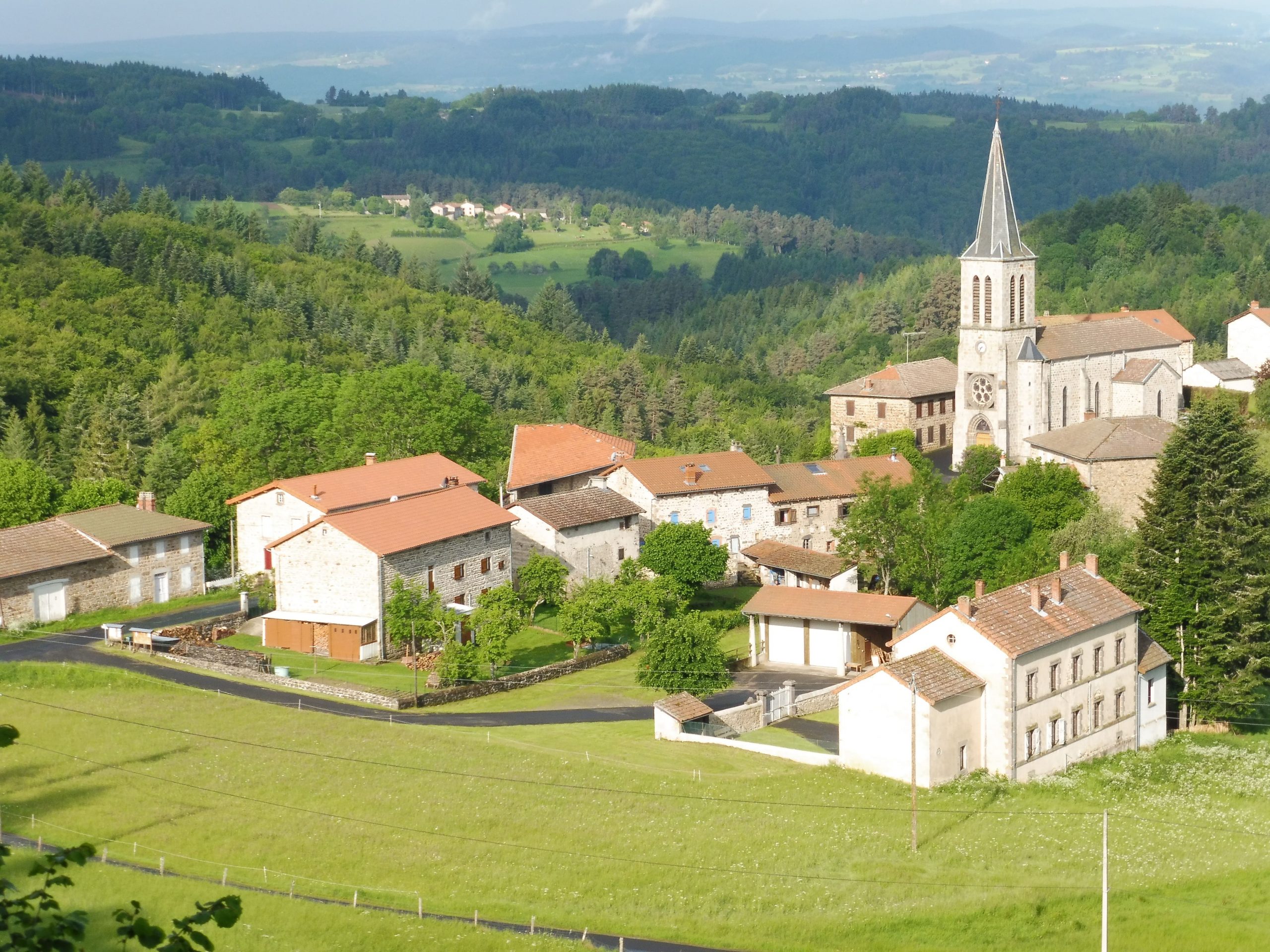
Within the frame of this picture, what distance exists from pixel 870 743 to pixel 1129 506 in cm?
2793

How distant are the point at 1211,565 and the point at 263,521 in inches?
1250

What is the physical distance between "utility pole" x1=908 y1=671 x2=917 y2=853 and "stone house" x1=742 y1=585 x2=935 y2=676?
11098 mm

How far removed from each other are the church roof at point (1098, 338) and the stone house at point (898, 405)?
17.1 ft

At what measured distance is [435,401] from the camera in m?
72.2

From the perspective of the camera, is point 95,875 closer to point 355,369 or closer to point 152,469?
point 152,469

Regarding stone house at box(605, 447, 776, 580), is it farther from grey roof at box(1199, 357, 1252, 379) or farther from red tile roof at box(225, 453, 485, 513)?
grey roof at box(1199, 357, 1252, 379)

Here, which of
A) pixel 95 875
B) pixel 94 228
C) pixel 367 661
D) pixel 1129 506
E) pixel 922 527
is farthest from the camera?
pixel 94 228

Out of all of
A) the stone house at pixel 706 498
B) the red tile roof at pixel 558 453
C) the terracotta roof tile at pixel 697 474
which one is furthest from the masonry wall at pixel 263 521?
the terracotta roof tile at pixel 697 474

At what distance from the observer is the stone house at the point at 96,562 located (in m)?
55.3

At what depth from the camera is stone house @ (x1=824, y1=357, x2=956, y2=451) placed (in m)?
83.1

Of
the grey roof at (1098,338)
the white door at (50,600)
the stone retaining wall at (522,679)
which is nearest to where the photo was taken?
the stone retaining wall at (522,679)

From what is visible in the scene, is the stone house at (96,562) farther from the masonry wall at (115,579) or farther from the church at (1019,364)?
the church at (1019,364)

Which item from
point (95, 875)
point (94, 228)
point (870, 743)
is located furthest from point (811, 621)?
point (94, 228)

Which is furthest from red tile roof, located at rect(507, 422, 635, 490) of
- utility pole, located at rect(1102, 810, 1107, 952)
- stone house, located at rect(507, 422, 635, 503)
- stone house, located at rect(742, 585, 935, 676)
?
utility pole, located at rect(1102, 810, 1107, 952)
